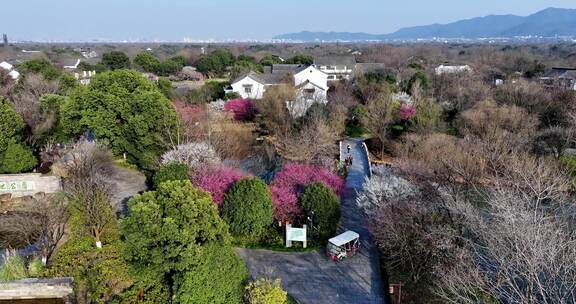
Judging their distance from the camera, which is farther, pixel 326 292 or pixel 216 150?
pixel 216 150

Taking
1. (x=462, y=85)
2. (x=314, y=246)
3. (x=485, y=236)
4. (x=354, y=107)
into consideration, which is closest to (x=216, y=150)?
(x=314, y=246)

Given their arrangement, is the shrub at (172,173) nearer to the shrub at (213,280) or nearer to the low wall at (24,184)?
the low wall at (24,184)

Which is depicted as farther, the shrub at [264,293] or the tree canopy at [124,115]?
the tree canopy at [124,115]

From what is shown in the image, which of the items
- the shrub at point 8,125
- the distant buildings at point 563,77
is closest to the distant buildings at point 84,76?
the shrub at point 8,125

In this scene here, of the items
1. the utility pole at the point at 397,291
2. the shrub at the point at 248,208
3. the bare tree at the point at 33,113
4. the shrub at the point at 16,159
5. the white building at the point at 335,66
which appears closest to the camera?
the utility pole at the point at 397,291

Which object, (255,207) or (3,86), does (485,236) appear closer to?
(255,207)

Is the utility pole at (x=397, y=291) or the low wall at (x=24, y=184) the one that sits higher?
the low wall at (x=24, y=184)

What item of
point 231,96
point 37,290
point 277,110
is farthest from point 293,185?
point 231,96
